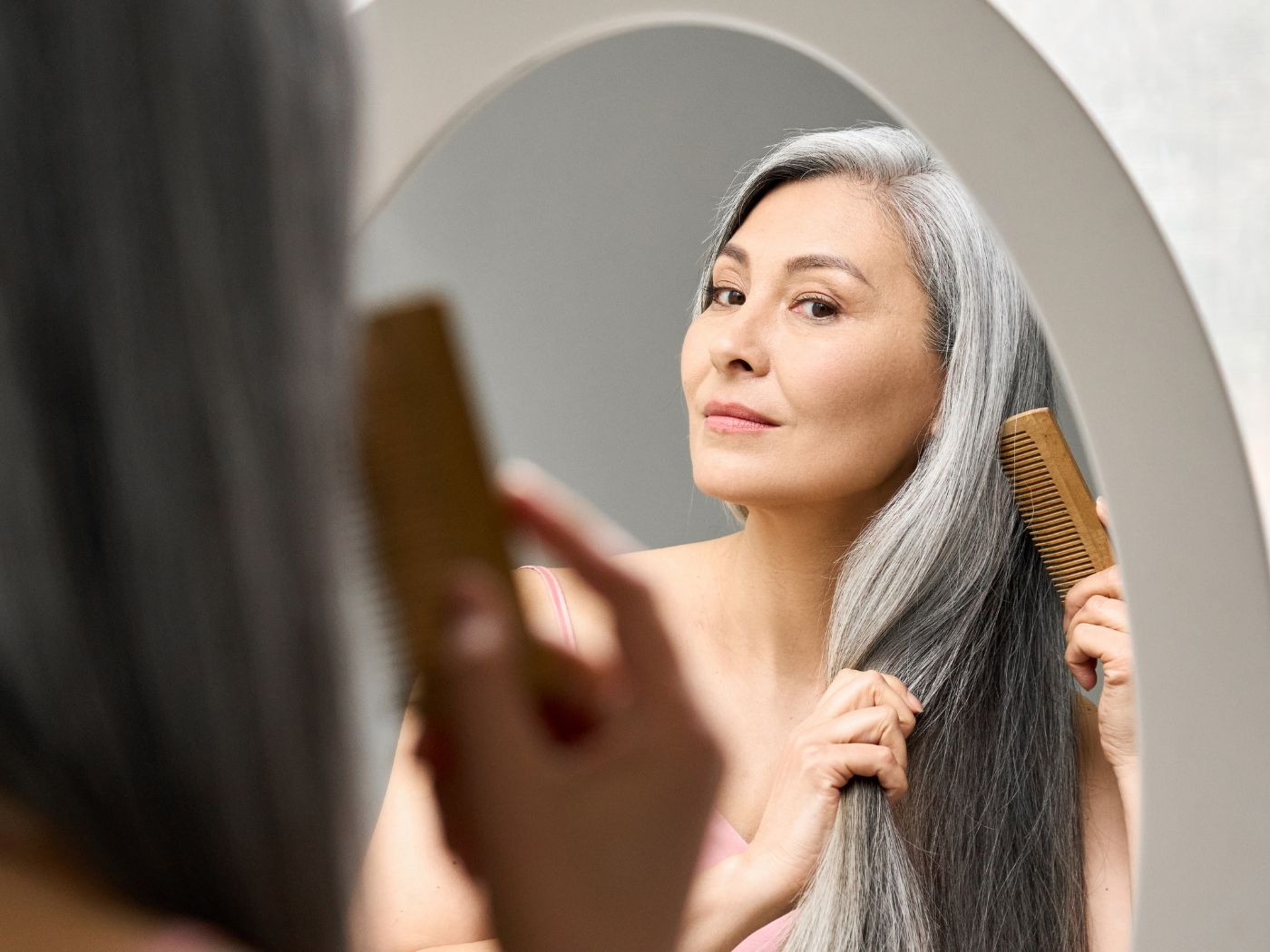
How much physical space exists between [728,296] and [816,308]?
0.04m

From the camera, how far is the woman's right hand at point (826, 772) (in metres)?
0.48

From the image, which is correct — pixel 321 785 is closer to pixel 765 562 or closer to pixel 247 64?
pixel 247 64

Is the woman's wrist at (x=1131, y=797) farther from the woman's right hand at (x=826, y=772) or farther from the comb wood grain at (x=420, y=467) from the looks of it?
the comb wood grain at (x=420, y=467)

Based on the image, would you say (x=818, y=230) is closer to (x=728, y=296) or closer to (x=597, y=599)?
(x=728, y=296)

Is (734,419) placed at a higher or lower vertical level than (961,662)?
higher

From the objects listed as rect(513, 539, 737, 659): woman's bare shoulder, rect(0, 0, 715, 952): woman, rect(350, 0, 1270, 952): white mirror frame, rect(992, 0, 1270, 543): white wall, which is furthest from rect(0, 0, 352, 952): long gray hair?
rect(992, 0, 1270, 543): white wall

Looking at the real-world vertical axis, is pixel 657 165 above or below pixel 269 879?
above

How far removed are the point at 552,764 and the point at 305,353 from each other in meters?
0.15

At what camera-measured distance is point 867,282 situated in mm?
483

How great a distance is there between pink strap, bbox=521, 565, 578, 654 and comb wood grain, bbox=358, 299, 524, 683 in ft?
0.38

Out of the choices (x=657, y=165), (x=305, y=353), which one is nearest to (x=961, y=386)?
(x=657, y=165)

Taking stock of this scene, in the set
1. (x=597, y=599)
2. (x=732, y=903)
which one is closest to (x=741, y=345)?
(x=597, y=599)

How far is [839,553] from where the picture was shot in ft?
1.61

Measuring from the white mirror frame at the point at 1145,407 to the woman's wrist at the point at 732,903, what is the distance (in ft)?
0.50
